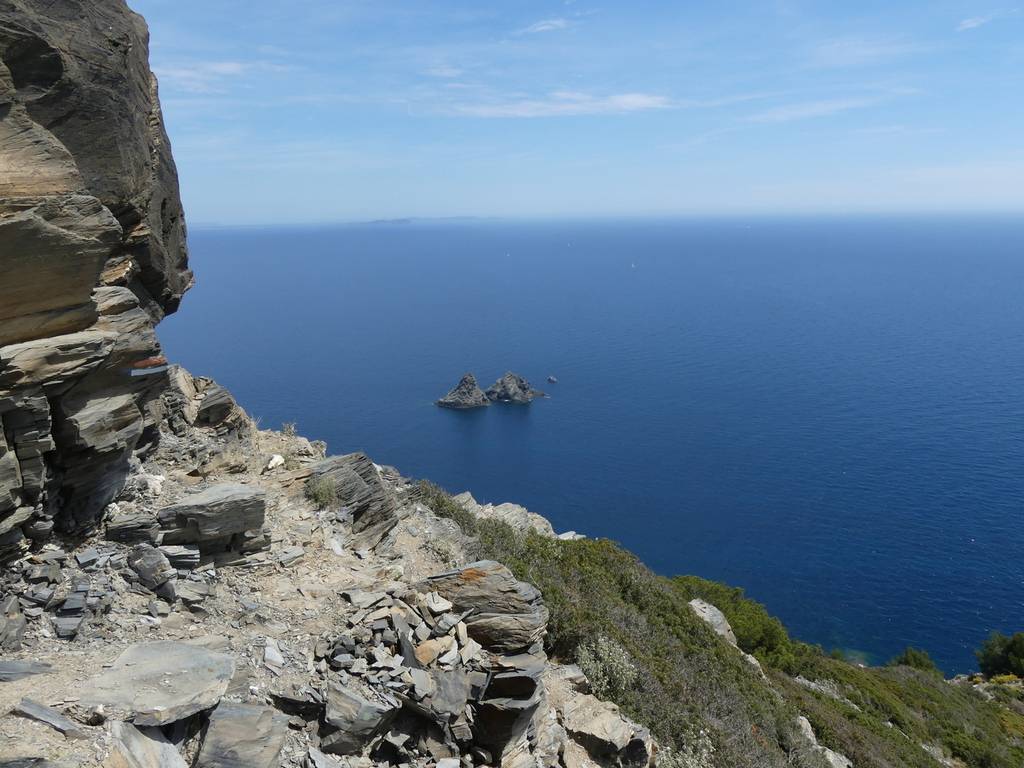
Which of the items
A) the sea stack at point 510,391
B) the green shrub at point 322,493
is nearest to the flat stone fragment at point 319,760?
the green shrub at point 322,493

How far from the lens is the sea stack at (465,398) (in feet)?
381

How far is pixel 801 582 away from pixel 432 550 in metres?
62.9

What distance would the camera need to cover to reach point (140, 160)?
42.2 feet

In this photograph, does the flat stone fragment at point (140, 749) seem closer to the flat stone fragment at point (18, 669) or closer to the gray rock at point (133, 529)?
the flat stone fragment at point (18, 669)

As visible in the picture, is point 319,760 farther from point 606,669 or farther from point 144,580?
point 606,669

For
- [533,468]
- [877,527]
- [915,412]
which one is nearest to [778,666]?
[877,527]

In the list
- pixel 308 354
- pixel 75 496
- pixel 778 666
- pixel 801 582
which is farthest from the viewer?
pixel 308 354

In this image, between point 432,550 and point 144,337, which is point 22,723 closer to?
point 144,337

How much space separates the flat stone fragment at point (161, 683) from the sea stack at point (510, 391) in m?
110

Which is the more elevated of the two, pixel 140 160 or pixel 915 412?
pixel 140 160

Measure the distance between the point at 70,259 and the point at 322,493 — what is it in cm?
769

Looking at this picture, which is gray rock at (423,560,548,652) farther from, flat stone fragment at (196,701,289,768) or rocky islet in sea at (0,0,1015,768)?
flat stone fragment at (196,701,289,768)

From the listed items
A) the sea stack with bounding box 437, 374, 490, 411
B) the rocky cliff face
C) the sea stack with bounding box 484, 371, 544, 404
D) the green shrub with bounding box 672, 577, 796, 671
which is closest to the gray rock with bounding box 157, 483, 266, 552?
the rocky cliff face

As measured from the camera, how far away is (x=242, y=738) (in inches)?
320
